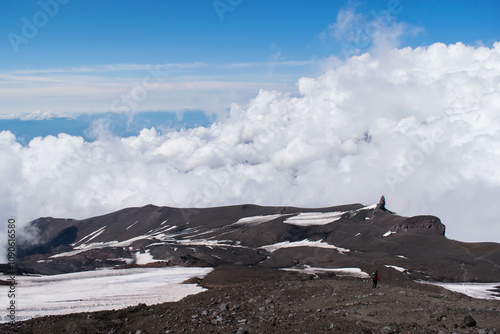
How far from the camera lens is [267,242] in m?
106

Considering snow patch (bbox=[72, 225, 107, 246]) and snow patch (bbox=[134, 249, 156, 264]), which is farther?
snow patch (bbox=[72, 225, 107, 246])

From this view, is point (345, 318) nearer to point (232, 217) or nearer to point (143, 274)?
point (143, 274)

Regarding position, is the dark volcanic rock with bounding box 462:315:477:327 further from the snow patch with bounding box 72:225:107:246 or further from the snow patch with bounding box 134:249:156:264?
the snow patch with bounding box 72:225:107:246

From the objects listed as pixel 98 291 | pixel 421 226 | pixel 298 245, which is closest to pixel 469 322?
pixel 98 291

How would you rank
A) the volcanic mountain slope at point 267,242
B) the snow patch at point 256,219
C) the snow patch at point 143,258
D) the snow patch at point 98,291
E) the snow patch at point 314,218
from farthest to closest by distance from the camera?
1. the snow patch at point 256,219
2. the snow patch at point 314,218
3. the snow patch at point 143,258
4. the volcanic mountain slope at point 267,242
5. the snow patch at point 98,291

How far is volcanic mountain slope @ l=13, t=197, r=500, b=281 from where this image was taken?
71812mm

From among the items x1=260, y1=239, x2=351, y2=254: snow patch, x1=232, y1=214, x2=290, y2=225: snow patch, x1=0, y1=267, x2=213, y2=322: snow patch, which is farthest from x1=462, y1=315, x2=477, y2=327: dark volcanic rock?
x1=232, y1=214, x2=290, y2=225: snow patch

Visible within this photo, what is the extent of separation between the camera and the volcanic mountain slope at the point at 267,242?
7181 centimetres

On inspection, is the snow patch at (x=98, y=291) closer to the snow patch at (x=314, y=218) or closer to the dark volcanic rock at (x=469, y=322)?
the dark volcanic rock at (x=469, y=322)

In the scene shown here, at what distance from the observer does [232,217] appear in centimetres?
13788

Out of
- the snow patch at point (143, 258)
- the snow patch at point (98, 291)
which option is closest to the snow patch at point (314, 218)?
the snow patch at point (143, 258)

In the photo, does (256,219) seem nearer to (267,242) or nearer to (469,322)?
(267,242)

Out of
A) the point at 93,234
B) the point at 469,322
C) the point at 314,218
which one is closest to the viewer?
the point at 469,322

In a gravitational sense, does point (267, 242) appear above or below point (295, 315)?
above
